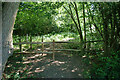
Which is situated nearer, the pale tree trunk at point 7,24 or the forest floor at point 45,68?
the pale tree trunk at point 7,24

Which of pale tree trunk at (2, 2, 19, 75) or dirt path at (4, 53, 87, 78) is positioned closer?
pale tree trunk at (2, 2, 19, 75)

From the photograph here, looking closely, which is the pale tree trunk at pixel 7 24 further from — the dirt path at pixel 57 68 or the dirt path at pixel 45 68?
the dirt path at pixel 57 68

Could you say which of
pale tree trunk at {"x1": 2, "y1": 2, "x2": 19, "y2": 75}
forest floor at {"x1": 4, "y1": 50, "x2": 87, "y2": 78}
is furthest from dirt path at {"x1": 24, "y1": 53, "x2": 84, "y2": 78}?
pale tree trunk at {"x1": 2, "y1": 2, "x2": 19, "y2": 75}

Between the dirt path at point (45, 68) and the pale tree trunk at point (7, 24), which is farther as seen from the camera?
the dirt path at point (45, 68)

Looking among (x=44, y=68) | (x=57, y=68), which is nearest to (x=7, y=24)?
(x=44, y=68)

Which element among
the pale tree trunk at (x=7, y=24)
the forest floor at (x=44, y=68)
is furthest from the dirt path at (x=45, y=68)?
the pale tree trunk at (x=7, y=24)

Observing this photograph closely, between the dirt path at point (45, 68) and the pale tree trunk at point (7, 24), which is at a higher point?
the pale tree trunk at point (7, 24)

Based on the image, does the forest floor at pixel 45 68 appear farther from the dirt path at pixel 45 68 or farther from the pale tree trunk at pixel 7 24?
the pale tree trunk at pixel 7 24

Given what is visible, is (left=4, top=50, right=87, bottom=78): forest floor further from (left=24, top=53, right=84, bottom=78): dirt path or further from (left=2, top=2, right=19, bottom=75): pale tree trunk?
(left=2, top=2, right=19, bottom=75): pale tree trunk

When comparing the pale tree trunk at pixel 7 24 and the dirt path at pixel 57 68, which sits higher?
the pale tree trunk at pixel 7 24

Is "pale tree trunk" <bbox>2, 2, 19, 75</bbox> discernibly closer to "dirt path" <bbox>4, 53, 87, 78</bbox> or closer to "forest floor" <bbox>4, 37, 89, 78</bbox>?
"forest floor" <bbox>4, 37, 89, 78</bbox>

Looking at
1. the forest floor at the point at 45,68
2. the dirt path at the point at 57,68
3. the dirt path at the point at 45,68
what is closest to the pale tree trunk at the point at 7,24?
the forest floor at the point at 45,68

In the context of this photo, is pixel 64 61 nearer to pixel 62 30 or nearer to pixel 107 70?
pixel 107 70

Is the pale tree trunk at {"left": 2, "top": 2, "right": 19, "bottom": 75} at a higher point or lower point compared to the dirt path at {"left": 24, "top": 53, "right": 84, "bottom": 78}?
higher
